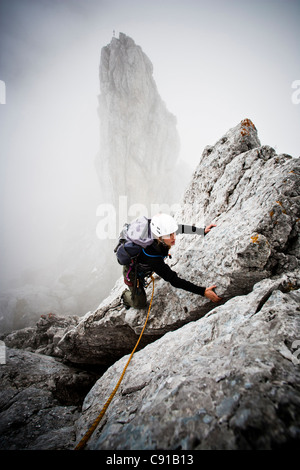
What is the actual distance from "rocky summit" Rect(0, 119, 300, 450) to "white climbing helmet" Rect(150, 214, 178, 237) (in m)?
1.30

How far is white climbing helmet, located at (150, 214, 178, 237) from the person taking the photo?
4284 mm

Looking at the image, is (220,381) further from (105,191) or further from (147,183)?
(105,191)

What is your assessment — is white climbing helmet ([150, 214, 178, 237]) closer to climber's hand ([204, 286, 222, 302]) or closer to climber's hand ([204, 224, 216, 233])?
climber's hand ([204, 224, 216, 233])

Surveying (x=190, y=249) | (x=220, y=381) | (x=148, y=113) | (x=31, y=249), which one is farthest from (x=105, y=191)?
(x=31, y=249)

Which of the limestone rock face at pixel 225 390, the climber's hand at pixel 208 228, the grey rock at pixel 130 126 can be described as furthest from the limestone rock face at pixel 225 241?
the grey rock at pixel 130 126

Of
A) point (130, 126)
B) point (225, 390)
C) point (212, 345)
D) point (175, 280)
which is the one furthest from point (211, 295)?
point (130, 126)

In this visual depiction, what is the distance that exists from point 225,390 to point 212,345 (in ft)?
3.50

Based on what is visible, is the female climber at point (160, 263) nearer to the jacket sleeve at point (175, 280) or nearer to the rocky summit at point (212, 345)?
the jacket sleeve at point (175, 280)

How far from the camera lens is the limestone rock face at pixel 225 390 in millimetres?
1645

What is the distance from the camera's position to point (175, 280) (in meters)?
4.03

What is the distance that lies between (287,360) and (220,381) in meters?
0.86

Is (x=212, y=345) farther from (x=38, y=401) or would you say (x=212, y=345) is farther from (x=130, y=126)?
(x=130, y=126)

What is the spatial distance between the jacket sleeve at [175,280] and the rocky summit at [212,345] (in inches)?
24.0

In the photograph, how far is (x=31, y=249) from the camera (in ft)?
Result: 300
